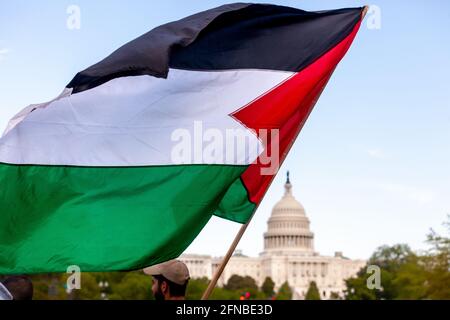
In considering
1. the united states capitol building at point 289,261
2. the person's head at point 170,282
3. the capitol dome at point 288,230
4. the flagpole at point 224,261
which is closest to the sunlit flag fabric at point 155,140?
the flagpole at point 224,261

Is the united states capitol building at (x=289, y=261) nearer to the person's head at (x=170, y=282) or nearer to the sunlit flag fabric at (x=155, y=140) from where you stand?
the sunlit flag fabric at (x=155, y=140)

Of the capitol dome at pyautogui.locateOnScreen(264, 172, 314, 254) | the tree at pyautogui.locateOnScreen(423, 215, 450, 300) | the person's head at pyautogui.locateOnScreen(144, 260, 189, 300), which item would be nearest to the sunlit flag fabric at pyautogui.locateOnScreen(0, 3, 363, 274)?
the person's head at pyautogui.locateOnScreen(144, 260, 189, 300)

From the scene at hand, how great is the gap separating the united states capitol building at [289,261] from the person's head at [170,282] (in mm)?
168949

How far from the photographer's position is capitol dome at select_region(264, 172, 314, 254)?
595ft

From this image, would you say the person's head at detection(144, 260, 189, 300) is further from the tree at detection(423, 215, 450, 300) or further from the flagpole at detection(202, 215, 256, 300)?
the tree at detection(423, 215, 450, 300)

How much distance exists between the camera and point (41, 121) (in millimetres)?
8953

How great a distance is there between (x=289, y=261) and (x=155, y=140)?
16922cm

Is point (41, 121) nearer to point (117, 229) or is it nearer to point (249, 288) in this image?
point (117, 229)

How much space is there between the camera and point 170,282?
25.1ft

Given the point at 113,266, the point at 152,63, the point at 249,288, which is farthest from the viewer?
the point at 249,288

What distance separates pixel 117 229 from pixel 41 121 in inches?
48.3
